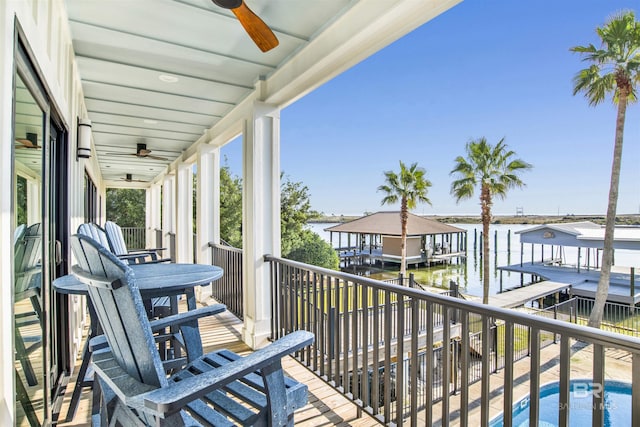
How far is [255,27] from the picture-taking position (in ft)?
6.39

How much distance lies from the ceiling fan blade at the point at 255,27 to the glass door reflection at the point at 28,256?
106cm

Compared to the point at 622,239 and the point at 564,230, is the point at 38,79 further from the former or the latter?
the point at 564,230

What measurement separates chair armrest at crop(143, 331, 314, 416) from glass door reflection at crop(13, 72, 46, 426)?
84cm

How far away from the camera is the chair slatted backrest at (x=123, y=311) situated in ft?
3.14

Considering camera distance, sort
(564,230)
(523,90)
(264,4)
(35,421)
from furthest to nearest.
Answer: (523,90) < (564,230) < (264,4) < (35,421)

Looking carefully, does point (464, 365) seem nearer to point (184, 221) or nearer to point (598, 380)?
point (598, 380)

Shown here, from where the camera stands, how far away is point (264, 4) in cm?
213

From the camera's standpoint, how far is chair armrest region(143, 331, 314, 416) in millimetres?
875

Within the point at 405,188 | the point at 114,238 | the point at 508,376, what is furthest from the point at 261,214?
the point at 405,188

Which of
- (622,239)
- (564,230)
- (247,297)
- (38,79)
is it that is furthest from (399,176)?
(38,79)

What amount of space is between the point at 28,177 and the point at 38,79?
0.48m

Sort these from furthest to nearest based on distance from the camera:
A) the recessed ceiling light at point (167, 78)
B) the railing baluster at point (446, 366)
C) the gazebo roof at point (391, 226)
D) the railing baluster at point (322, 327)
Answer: the gazebo roof at point (391, 226) < the recessed ceiling light at point (167, 78) < the railing baluster at point (322, 327) < the railing baluster at point (446, 366)

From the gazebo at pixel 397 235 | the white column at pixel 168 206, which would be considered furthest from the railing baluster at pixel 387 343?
the gazebo at pixel 397 235

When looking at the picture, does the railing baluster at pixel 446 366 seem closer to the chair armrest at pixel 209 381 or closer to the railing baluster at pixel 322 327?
the chair armrest at pixel 209 381
